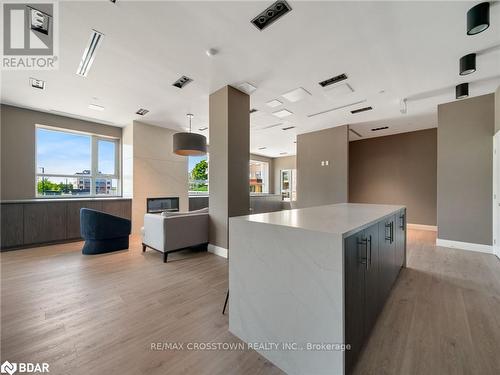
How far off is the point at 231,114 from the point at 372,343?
360 cm

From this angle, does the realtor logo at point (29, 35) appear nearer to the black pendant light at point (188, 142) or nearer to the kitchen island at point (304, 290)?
the black pendant light at point (188, 142)

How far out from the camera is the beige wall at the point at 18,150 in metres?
4.40

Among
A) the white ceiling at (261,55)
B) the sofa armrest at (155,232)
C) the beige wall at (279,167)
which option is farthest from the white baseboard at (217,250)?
the beige wall at (279,167)

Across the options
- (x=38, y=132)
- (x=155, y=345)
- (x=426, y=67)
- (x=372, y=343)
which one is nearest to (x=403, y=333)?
(x=372, y=343)

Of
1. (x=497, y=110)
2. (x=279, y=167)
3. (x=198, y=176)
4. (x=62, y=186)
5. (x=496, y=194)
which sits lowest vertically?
(x=496, y=194)

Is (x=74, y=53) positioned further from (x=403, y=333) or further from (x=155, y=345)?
(x=403, y=333)

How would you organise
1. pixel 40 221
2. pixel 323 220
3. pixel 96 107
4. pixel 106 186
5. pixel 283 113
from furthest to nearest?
pixel 106 186 → pixel 283 113 → pixel 96 107 → pixel 40 221 → pixel 323 220

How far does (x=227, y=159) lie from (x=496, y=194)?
4.77 meters

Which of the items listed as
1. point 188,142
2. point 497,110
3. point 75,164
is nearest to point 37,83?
point 75,164

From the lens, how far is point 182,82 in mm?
3627

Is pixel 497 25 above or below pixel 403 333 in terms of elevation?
above

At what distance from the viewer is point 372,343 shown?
1.63 meters

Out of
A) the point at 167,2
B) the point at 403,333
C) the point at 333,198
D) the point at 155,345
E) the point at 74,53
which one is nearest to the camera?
the point at 155,345

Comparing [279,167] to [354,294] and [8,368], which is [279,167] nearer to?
[354,294]
